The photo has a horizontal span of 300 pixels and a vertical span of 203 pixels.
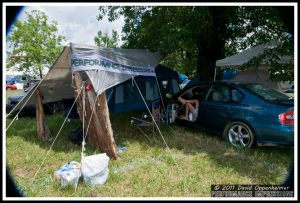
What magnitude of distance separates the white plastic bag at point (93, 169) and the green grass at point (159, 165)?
0.34 feet

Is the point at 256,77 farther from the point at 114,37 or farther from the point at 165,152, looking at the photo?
the point at 114,37

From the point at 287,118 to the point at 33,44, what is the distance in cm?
2008

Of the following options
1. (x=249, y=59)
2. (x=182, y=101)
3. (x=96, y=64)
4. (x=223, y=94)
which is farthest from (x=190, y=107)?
(x=249, y=59)

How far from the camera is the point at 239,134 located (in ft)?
17.2

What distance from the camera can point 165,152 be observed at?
202 inches

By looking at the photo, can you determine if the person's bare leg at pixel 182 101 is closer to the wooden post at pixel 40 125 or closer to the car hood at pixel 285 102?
the car hood at pixel 285 102

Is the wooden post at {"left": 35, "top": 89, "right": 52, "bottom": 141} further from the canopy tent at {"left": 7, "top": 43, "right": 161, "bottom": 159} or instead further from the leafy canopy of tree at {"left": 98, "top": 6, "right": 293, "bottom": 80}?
the leafy canopy of tree at {"left": 98, "top": 6, "right": 293, "bottom": 80}

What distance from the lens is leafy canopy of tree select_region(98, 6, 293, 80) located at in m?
7.17

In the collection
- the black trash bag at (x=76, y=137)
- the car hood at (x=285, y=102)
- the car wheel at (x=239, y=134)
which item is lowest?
the black trash bag at (x=76, y=137)

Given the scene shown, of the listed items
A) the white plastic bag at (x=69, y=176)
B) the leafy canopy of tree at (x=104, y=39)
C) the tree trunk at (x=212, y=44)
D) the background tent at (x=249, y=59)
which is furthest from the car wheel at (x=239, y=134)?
the leafy canopy of tree at (x=104, y=39)

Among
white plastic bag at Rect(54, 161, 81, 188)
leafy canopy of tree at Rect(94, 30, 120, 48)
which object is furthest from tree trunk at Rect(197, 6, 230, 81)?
leafy canopy of tree at Rect(94, 30, 120, 48)

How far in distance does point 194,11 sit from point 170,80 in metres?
4.34

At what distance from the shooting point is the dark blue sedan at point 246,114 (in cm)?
445

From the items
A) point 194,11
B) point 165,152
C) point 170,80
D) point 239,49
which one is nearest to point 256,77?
point 239,49
